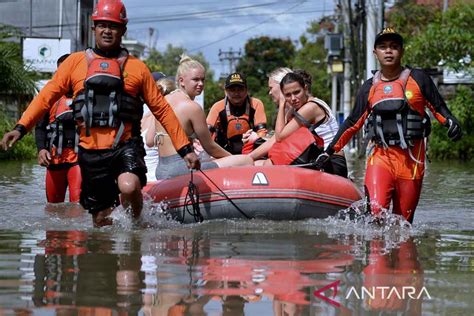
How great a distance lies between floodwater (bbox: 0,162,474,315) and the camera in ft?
16.7

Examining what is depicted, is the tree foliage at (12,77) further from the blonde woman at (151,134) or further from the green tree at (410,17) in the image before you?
the green tree at (410,17)

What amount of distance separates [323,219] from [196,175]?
1.18 m

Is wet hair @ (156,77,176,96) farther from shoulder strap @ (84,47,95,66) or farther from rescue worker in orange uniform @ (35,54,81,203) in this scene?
shoulder strap @ (84,47,95,66)

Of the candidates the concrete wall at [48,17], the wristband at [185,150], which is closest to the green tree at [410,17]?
the concrete wall at [48,17]

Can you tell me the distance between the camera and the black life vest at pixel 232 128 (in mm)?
11883

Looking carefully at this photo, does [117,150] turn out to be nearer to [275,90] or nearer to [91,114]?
[91,114]

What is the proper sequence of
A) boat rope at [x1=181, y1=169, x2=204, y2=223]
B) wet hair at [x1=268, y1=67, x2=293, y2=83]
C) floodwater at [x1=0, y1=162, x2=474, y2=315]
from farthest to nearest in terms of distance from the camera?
wet hair at [x1=268, y1=67, x2=293, y2=83], boat rope at [x1=181, y1=169, x2=204, y2=223], floodwater at [x1=0, y1=162, x2=474, y2=315]

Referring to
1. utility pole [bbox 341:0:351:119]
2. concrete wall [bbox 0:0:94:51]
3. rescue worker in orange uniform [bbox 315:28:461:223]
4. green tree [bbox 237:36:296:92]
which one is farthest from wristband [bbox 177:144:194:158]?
green tree [bbox 237:36:296:92]

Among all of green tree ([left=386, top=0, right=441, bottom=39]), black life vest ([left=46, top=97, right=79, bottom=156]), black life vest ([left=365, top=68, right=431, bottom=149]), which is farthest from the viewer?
green tree ([left=386, top=0, right=441, bottom=39])

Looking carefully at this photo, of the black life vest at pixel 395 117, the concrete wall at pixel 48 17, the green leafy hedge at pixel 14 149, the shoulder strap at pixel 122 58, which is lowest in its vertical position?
the green leafy hedge at pixel 14 149

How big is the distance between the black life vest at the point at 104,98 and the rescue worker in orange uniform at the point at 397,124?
201 centimetres

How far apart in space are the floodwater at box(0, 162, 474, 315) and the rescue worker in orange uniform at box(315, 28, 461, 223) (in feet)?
0.94

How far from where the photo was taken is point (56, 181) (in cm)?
1070

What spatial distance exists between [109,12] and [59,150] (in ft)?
8.63
